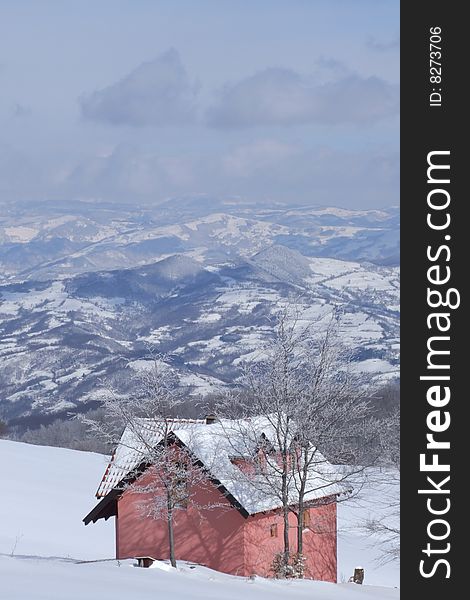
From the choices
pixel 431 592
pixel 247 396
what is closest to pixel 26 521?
pixel 247 396

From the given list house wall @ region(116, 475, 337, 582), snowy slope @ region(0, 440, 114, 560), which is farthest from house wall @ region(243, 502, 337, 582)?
snowy slope @ region(0, 440, 114, 560)

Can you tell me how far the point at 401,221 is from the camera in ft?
41.2

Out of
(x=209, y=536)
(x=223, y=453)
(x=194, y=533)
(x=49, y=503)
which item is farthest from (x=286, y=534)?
(x=49, y=503)

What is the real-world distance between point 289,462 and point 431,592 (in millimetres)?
13962

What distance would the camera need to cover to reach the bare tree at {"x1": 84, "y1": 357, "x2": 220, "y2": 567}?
24875 millimetres

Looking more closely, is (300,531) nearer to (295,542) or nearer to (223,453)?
(295,542)

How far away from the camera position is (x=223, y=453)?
26.5m

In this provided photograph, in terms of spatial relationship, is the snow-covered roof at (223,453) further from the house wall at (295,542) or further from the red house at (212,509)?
the house wall at (295,542)

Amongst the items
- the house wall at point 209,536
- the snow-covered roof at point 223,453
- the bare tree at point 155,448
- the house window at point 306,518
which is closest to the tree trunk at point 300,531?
the snow-covered roof at point 223,453

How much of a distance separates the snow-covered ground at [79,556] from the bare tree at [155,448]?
2.51 m

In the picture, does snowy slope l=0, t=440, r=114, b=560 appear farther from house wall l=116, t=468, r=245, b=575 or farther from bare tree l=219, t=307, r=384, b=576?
bare tree l=219, t=307, r=384, b=576

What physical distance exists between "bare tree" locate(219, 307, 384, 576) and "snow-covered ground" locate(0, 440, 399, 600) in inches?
124

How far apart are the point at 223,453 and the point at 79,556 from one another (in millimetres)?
12610

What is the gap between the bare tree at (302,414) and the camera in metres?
25.6
